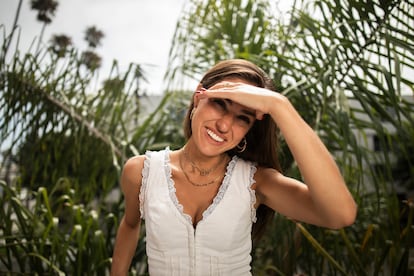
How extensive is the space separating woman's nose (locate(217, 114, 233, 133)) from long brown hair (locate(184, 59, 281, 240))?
0.10 metres

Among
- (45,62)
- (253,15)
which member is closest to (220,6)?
(253,15)

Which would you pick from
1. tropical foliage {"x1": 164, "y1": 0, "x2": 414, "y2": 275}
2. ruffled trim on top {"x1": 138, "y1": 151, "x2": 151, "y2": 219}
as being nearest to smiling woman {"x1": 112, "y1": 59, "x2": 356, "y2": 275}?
ruffled trim on top {"x1": 138, "y1": 151, "x2": 151, "y2": 219}

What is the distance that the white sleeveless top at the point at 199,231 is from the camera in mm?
757

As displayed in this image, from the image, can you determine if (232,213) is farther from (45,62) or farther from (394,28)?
(45,62)

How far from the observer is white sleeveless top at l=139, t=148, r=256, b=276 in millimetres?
757

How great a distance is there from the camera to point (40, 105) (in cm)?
146

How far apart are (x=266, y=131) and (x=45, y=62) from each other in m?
0.99

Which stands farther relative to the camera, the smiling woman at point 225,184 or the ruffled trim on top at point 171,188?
the ruffled trim on top at point 171,188

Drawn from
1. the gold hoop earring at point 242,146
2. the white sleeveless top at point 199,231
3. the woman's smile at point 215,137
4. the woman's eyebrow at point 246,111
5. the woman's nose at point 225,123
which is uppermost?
the woman's eyebrow at point 246,111

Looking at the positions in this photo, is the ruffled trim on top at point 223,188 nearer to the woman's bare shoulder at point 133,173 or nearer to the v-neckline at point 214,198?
the v-neckline at point 214,198

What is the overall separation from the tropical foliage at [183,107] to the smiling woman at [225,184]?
277 mm

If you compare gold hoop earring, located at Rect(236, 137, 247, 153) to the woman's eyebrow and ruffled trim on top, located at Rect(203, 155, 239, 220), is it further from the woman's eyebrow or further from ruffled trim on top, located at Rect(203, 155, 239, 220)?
the woman's eyebrow

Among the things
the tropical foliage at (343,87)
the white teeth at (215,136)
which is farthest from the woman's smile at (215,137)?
the tropical foliage at (343,87)

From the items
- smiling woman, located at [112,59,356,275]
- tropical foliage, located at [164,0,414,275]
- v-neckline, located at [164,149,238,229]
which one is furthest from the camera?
tropical foliage, located at [164,0,414,275]
